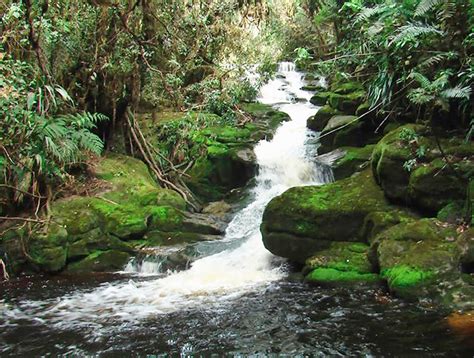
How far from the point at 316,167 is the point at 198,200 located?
3437 mm

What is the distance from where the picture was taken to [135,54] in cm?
998

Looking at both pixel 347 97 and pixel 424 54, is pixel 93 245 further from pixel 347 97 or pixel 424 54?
pixel 347 97

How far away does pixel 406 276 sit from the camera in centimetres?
563

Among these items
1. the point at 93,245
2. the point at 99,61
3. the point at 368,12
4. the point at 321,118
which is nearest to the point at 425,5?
the point at 368,12

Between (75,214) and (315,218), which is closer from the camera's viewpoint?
(315,218)

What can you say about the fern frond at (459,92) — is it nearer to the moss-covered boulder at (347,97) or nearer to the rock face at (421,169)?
the rock face at (421,169)

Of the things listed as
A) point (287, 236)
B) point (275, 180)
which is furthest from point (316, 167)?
point (287, 236)

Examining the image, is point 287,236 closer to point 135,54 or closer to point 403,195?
point 403,195

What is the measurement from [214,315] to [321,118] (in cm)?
1032

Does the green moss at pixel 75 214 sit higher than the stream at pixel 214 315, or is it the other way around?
the green moss at pixel 75 214

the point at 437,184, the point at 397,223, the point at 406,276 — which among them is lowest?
the point at 406,276

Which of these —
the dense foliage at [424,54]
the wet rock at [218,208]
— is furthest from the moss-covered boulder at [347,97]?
the wet rock at [218,208]

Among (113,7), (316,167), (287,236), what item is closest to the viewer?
(287,236)

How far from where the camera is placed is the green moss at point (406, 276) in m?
5.53
